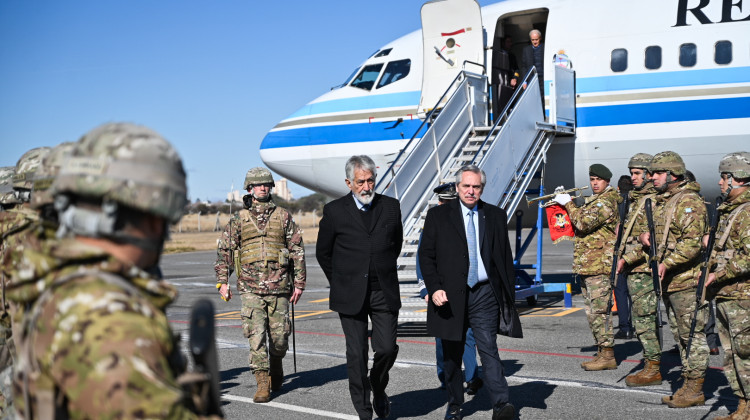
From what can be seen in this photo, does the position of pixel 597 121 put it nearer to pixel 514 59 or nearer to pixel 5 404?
pixel 514 59

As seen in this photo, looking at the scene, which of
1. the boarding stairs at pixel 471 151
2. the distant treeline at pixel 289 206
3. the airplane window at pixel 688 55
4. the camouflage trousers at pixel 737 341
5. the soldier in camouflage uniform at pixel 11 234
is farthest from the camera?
the distant treeline at pixel 289 206

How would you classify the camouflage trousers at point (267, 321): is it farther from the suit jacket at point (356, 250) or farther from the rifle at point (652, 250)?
the rifle at point (652, 250)

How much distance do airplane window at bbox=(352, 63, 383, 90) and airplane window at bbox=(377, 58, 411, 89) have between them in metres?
0.16

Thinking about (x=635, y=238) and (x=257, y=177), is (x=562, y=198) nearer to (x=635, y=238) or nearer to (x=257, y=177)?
(x=635, y=238)

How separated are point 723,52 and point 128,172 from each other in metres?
11.7

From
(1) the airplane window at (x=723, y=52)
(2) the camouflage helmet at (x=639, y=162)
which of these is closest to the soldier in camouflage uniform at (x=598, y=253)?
(2) the camouflage helmet at (x=639, y=162)

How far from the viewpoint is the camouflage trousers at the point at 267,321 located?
694 cm

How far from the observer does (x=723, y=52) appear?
1163cm

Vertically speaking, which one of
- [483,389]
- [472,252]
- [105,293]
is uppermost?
[105,293]

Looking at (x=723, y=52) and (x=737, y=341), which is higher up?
(x=723, y=52)

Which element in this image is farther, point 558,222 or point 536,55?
point 536,55

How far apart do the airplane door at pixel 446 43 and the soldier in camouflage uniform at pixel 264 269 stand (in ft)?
19.7

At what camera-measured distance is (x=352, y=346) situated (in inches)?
234

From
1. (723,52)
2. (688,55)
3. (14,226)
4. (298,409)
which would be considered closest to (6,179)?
(14,226)
